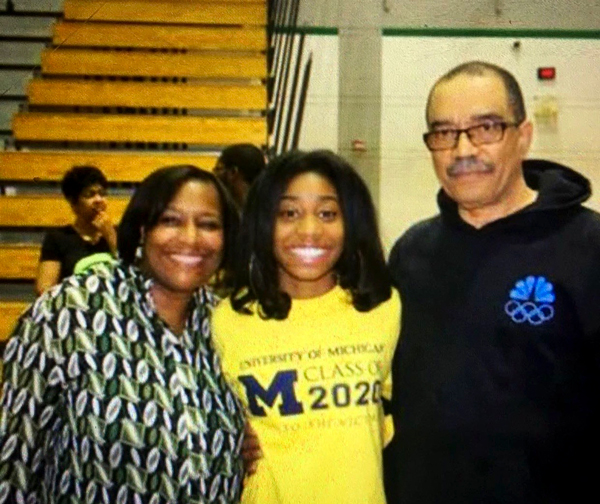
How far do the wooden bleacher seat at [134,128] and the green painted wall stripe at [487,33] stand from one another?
2492 millimetres

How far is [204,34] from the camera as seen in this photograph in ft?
24.3

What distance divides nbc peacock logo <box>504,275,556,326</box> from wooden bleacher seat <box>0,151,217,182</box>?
4400 millimetres

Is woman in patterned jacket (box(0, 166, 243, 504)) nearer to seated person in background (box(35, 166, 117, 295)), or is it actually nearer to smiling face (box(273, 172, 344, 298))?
smiling face (box(273, 172, 344, 298))

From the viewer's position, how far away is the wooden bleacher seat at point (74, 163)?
6.14 meters

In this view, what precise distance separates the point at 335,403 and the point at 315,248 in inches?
13.4

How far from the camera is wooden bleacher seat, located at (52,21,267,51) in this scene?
24.0ft

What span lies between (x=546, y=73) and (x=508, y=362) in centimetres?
695

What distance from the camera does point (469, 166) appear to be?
1.94 meters

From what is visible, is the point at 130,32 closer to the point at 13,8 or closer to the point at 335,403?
the point at 13,8

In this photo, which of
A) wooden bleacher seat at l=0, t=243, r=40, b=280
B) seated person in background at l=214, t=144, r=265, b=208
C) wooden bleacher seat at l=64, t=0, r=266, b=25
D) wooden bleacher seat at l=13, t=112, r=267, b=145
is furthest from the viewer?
wooden bleacher seat at l=64, t=0, r=266, b=25

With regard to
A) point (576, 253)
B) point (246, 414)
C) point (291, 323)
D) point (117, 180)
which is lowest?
point (246, 414)

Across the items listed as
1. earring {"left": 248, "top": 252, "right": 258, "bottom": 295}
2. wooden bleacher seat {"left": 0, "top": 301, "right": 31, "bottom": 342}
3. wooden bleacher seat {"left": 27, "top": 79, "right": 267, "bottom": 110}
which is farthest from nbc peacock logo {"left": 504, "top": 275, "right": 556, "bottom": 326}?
wooden bleacher seat {"left": 27, "top": 79, "right": 267, "bottom": 110}

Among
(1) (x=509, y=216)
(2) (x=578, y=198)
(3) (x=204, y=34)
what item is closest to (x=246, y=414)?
(1) (x=509, y=216)

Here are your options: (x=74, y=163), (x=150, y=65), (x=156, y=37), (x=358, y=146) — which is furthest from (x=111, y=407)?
(x=358, y=146)
